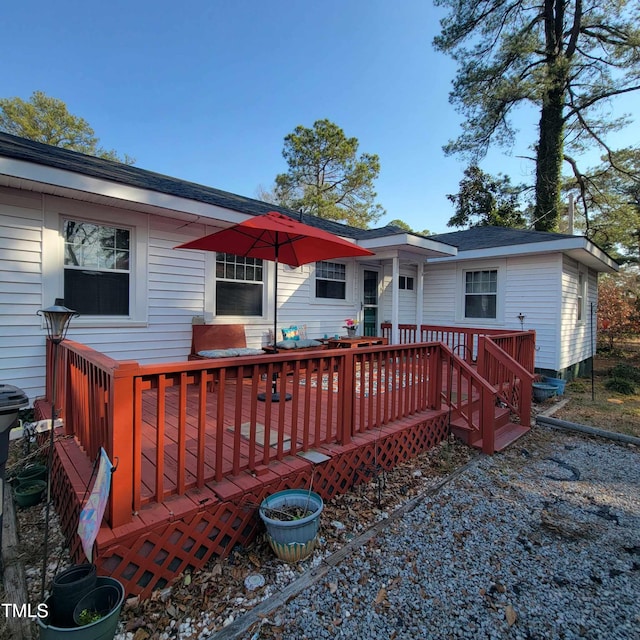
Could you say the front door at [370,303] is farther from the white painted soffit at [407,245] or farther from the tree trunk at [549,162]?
the tree trunk at [549,162]

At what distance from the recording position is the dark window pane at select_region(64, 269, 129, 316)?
4531 millimetres

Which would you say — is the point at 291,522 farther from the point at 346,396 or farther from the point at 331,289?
the point at 331,289

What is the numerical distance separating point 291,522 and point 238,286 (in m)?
4.70

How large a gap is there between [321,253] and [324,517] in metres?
3.26

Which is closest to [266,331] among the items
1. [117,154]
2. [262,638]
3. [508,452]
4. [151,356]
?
[151,356]

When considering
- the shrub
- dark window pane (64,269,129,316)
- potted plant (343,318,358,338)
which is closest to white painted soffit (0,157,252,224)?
dark window pane (64,269,129,316)

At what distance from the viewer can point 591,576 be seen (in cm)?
212

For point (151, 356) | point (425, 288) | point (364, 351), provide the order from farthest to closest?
1. point (425, 288)
2. point (151, 356)
3. point (364, 351)

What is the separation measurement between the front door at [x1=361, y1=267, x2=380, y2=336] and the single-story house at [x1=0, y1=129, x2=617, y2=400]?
0.12ft

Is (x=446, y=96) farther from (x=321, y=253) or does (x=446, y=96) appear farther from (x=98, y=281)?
(x=98, y=281)

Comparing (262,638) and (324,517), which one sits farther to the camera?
(324,517)

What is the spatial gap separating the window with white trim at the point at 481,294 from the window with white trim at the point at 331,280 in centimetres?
343

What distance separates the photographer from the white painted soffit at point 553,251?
7.24 meters

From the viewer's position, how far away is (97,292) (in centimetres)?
473
